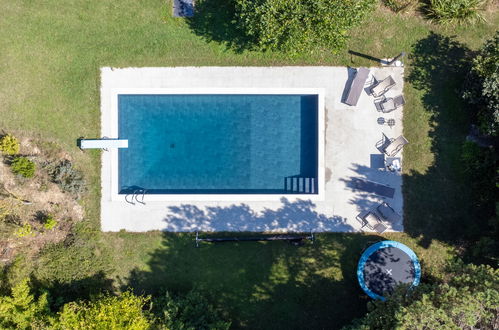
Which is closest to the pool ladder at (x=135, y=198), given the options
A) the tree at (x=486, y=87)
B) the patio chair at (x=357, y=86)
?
the patio chair at (x=357, y=86)

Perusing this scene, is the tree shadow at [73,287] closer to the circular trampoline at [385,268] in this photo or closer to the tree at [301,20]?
the circular trampoline at [385,268]

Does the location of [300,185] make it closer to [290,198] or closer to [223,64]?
[290,198]

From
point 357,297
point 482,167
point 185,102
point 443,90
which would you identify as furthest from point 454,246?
point 185,102

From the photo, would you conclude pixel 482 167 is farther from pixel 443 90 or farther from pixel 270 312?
pixel 270 312

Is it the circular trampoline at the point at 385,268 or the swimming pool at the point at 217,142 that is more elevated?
the swimming pool at the point at 217,142

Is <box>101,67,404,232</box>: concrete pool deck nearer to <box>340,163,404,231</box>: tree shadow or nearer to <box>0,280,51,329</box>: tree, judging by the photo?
<box>340,163,404,231</box>: tree shadow
